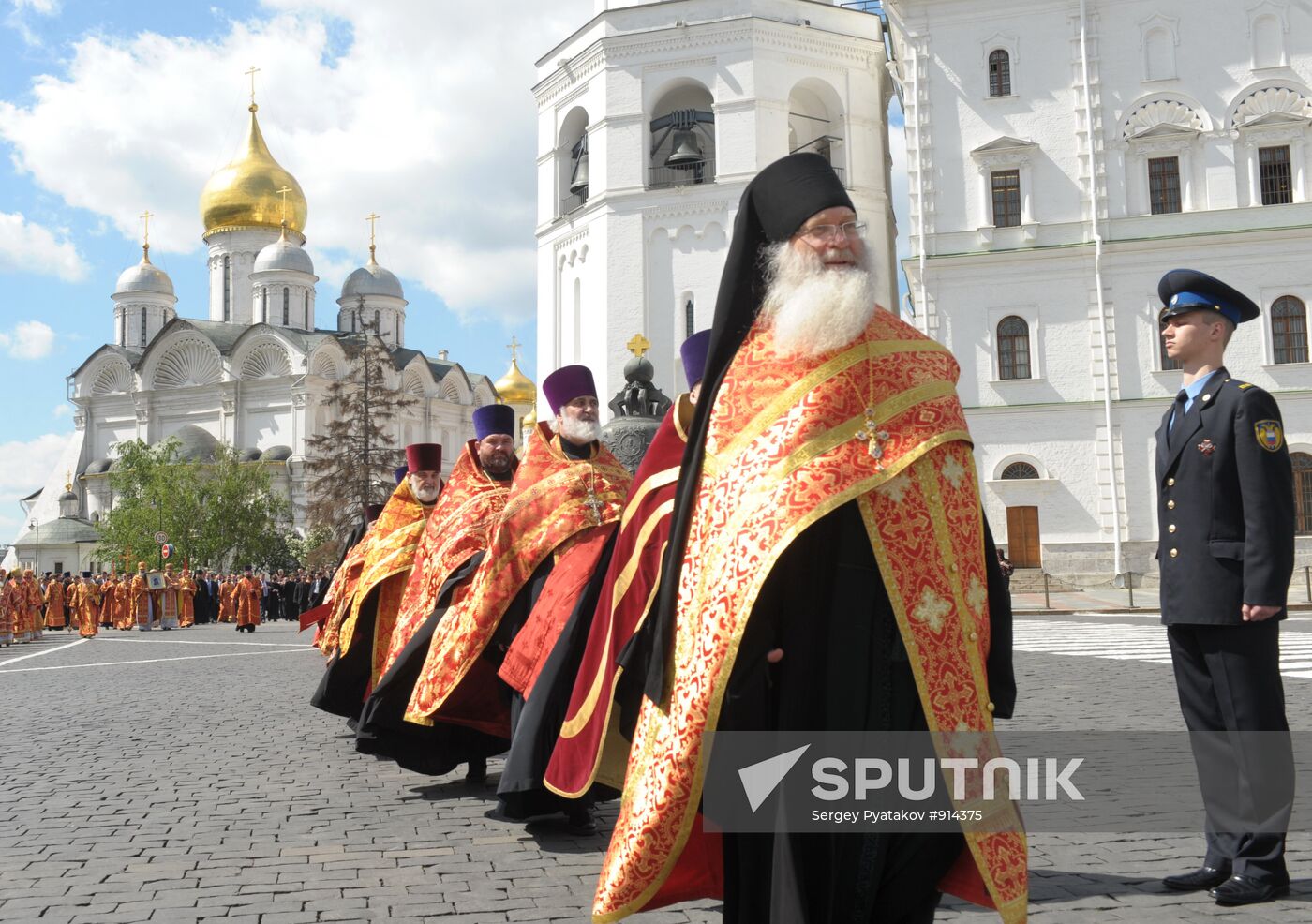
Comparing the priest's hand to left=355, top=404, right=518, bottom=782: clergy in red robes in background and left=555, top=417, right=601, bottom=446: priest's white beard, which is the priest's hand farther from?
left=355, top=404, right=518, bottom=782: clergy in red robes in background

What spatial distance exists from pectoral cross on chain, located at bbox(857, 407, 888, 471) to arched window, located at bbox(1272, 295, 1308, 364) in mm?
31166

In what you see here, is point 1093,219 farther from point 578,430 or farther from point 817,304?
point 817,304

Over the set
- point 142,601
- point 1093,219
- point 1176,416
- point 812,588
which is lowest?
point 142,601

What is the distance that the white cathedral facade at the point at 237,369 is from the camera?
62.4m

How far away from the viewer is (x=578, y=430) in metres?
6.11

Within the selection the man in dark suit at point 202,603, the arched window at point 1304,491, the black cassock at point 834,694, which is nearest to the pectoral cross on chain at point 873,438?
the black cassock at point 834,694

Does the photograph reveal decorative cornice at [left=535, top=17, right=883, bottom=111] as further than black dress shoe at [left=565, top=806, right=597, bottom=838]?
Yes

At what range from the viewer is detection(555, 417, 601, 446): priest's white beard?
6105mm

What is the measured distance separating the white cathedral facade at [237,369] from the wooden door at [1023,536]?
121ft

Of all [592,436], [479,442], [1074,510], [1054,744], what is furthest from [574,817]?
[1074,510]

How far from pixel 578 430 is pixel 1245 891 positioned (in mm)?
3468

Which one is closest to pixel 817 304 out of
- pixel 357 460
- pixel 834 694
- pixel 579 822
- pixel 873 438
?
pixel 873 438

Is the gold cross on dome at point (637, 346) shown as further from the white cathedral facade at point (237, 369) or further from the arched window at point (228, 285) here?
the arched window at point (228, 285)

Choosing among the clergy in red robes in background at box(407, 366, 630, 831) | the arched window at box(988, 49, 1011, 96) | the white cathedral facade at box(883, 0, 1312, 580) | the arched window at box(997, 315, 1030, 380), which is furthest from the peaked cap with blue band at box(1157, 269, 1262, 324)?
the arched window at box(988, 49, 1011, 96)
